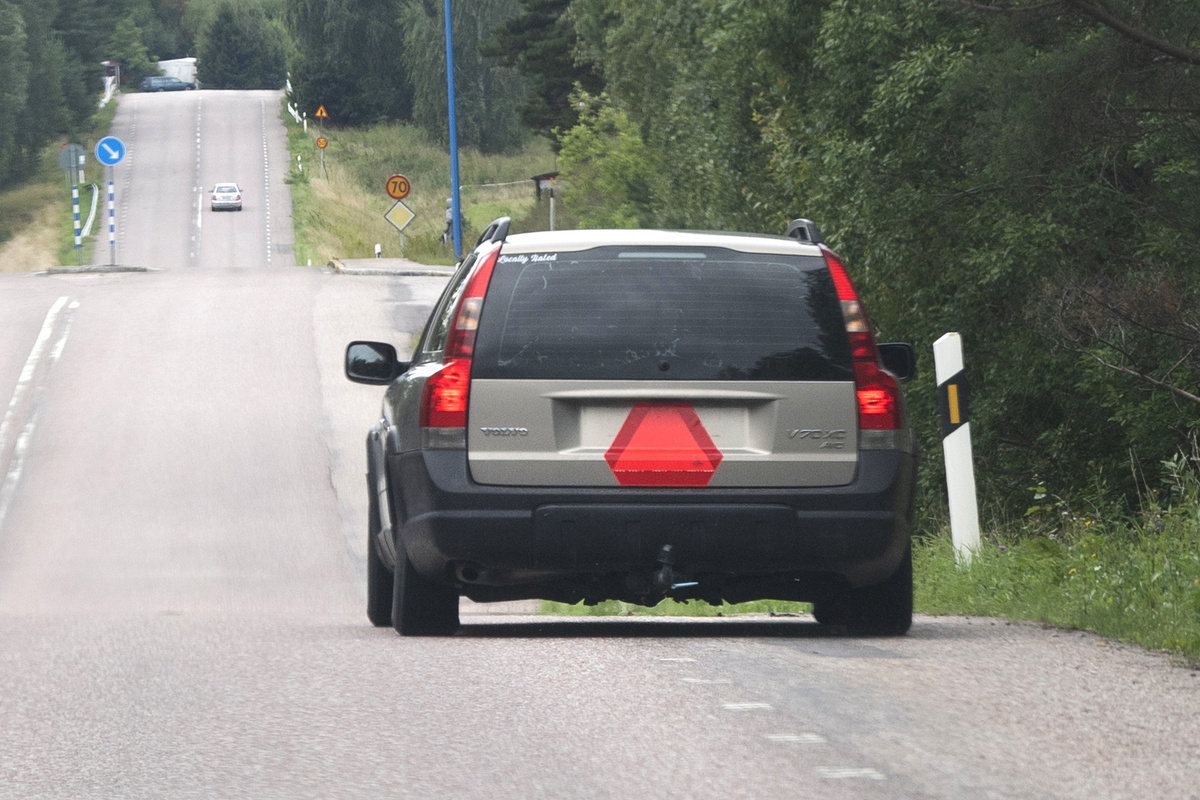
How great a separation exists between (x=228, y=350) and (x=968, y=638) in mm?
21309

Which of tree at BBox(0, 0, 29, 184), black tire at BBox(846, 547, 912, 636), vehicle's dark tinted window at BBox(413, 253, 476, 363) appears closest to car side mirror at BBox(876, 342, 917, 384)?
black tire at BBox(846, 547, 912, 636)

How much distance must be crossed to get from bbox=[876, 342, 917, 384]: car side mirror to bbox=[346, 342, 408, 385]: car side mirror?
229 centimetres

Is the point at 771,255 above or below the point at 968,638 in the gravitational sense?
above

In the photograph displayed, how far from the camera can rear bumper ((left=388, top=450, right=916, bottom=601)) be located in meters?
7.22

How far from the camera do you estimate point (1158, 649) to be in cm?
700

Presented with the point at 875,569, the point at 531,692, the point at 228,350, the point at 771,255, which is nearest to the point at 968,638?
the point at 875,569

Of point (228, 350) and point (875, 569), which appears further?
point (228, 350)

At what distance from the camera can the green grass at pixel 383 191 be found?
2655 inches

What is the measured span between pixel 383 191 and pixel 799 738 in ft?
271

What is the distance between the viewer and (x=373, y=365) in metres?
8.85

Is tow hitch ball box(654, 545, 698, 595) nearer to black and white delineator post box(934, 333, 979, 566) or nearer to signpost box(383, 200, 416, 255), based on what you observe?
black and white delineator post box(934, 333, 979, 566)

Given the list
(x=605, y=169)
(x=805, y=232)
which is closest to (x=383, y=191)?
(x=605, y=169)

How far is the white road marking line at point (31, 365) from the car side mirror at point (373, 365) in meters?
14.7

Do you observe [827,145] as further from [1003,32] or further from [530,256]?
[530,256]
